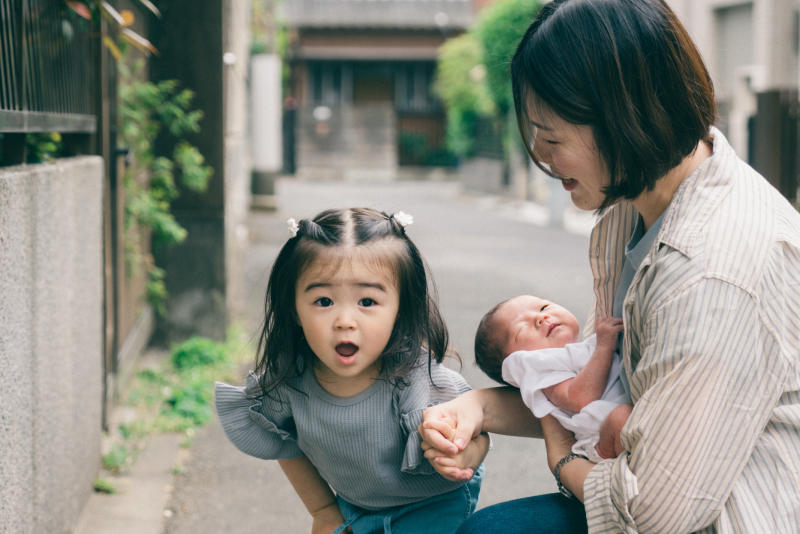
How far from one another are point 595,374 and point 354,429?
59cm

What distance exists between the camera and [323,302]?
218cm

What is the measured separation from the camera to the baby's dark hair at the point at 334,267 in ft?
7.24

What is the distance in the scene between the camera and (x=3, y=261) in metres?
2.49

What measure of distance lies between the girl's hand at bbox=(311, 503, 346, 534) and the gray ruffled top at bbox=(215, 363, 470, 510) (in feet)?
0.24

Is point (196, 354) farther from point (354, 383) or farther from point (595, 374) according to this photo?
point (595, 374)

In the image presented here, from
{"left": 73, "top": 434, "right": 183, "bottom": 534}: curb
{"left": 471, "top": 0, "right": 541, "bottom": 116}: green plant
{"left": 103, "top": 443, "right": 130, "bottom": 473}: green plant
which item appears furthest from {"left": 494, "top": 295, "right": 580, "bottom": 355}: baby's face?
{"left": 471, "top": 0, "right": 541, "bottom": 116}: green plant

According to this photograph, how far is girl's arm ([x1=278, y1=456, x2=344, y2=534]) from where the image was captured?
248cm

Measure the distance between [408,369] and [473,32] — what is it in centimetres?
2082

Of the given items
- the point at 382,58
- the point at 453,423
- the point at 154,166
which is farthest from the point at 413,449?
the point at 382,58

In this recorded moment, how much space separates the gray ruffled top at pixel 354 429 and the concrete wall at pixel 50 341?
63cm

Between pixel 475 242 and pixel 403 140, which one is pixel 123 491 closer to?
pixel 475 242

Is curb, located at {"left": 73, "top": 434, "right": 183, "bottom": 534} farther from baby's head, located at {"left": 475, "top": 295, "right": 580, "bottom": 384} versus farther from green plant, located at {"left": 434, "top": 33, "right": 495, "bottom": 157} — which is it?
green plant, located at {"left": 434, "top": 33, "right": 495, "bottom": 157}

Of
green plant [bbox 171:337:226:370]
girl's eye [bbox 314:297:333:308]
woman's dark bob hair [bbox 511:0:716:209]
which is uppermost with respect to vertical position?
woman's dark bob hair [bbox 511:0:716:209]

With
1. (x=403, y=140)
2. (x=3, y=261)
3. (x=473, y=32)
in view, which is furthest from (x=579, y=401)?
(x=403, y=140)
